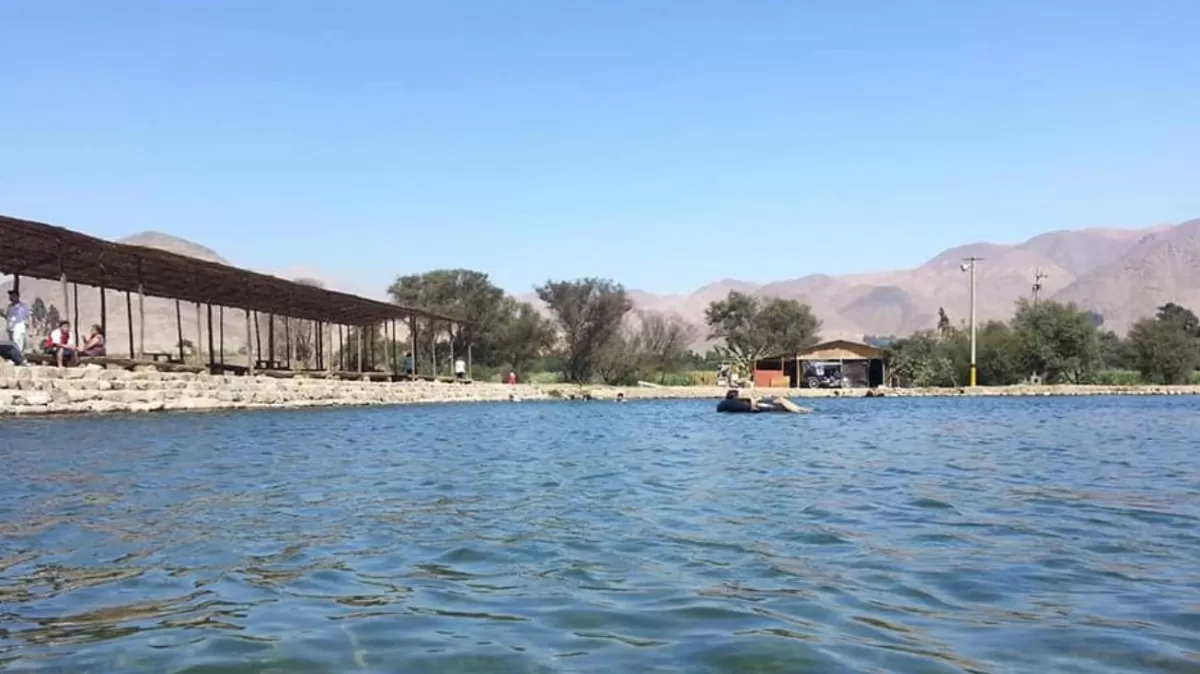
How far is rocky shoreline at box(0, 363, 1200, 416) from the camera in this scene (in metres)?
18.5

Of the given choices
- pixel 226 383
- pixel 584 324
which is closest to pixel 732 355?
pixel 584 324

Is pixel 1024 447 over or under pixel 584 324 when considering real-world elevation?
under

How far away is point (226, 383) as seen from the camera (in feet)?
84.1

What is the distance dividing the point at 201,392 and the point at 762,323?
73.9 m

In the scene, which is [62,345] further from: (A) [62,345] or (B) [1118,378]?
(B) [1118,378]

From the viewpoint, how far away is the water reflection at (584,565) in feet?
14.0

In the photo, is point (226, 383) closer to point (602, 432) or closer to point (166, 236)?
point (602, 432)

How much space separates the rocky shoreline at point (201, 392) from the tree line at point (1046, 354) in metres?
18.8

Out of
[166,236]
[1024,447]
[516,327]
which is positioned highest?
[166,236]

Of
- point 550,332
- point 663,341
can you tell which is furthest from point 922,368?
point 550,332

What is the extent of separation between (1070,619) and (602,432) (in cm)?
1738

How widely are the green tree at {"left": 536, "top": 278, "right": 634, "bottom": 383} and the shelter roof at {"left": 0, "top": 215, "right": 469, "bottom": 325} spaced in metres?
25.7

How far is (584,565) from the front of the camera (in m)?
6.10

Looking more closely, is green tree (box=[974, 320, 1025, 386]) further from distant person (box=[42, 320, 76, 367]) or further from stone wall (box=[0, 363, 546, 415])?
distant person (box=[42, 320, 76, 367])
